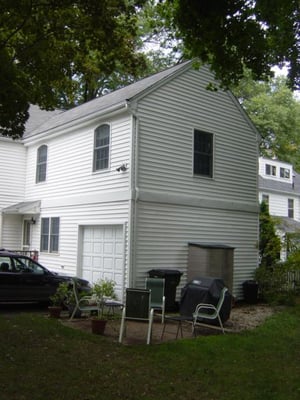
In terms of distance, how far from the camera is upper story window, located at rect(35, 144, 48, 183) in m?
18.3

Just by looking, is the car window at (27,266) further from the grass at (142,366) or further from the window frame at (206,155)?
the window frame at (206,155)

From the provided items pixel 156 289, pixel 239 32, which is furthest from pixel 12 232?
pixel 239 32

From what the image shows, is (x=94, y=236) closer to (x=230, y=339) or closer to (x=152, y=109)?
(x=152, y=109)

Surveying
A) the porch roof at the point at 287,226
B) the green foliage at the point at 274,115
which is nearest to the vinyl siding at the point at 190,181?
the porch roof at the point at 287,226

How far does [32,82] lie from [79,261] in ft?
23.0

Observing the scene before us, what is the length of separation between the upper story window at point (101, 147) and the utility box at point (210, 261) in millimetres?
3709

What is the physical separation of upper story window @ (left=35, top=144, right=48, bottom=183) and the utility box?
7275 millimetres

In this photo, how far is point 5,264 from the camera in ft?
41.4

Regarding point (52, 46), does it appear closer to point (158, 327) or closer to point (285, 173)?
point (158, 327)

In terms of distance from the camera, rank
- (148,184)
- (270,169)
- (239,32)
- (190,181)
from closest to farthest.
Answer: (239,32) < (148,184) < (190,181) < (270,169)

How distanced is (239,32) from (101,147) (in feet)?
23.9

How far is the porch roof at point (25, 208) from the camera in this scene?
17.9 m

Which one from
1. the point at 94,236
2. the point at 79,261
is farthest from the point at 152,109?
the point at 79,261

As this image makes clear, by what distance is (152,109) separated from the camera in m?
13.8
